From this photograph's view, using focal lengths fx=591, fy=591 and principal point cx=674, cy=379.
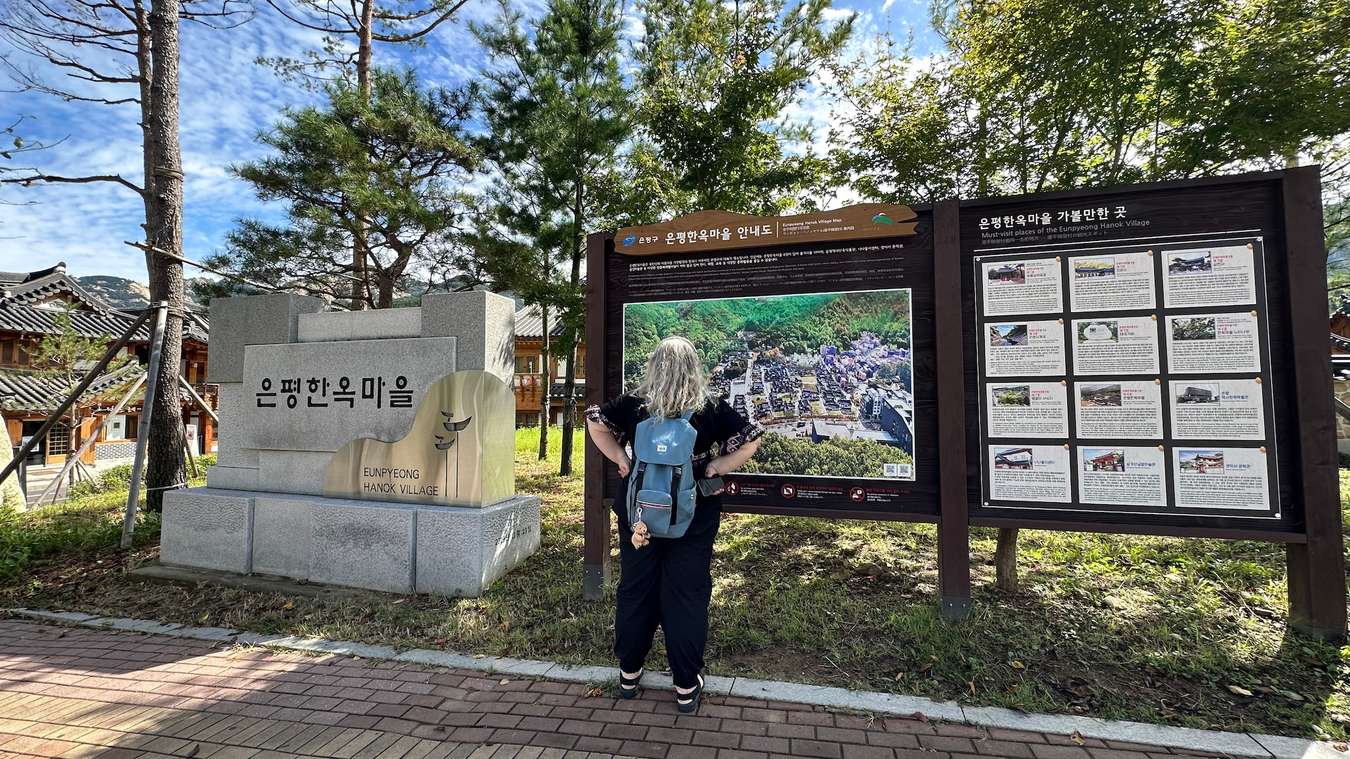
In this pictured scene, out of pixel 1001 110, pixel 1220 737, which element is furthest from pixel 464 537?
pixel 1001 110

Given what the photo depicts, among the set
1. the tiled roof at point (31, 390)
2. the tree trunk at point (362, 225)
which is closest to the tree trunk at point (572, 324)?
the tree trunk at point (362, 225)

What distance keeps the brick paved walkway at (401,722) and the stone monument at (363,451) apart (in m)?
1.17

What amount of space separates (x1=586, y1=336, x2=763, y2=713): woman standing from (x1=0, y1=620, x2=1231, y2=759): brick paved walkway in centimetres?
22

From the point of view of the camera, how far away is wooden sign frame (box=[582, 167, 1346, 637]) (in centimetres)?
305

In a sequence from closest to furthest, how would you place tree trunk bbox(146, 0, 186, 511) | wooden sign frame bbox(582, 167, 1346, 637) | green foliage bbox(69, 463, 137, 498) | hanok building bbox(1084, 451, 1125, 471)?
wooden sign frame bbox(582, 167, 1346, 637) → hanok building bbox(1084, 451, 1125, 471) → tree trunk bbox(146, 0, 186, 511) → green foliage bbox(69, 463, 137, 498)

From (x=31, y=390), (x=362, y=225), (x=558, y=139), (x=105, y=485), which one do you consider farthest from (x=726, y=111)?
(x=31, y=390)

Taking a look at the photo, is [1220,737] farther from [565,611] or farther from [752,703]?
[565,611]

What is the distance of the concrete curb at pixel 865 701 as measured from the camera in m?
2.35

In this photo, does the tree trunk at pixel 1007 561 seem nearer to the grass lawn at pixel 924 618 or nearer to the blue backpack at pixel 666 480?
the grass lawn at pixel 924 618

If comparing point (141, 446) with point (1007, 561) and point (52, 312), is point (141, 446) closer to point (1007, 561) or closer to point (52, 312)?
point (1007, 561)

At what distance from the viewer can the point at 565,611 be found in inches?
151

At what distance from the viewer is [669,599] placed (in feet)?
8.77

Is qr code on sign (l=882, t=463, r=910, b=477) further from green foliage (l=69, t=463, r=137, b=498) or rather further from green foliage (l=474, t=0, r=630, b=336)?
green foliage (l=69, t=463, r=137, b=498)

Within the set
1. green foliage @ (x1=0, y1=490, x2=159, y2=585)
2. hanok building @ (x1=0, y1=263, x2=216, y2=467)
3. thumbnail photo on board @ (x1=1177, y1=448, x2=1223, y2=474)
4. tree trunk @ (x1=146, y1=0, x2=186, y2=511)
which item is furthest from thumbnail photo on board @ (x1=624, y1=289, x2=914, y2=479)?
hanok building @ (x1=0, y1=263, x2=216, y2=467)
